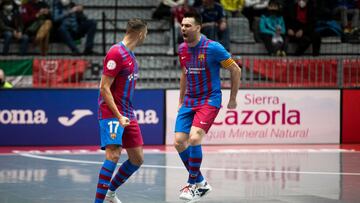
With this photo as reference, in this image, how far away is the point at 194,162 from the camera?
917cm

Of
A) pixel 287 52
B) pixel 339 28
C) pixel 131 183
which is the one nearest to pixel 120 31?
pixel 287 52

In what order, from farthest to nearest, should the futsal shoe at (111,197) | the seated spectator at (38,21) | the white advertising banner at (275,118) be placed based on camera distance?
the seated spectator at (38,21) < the white advertising banner at (275,118) < the futsal shoe at (111,197)

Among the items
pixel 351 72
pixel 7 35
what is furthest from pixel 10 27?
pixel 351 72

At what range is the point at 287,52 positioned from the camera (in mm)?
17844

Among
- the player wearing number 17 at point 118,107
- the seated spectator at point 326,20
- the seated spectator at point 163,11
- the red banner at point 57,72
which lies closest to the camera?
the player wearing number 17 at point 118,107

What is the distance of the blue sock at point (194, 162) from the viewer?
30.1ft

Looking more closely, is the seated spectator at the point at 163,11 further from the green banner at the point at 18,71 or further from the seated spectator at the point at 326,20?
the green banner at the point at 18,71

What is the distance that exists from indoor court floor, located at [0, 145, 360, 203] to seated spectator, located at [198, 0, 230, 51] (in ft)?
10.0

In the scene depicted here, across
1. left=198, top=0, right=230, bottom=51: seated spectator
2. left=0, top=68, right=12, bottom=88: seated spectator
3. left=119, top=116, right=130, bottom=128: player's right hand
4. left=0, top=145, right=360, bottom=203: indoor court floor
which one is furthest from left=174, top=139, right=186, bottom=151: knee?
left=198, top=0, right=230, bottom=51: seated spectator

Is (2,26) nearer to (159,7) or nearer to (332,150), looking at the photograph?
(159,7)

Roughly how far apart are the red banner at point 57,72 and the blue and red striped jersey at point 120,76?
688 centimetres

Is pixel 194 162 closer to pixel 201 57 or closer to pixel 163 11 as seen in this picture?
pixel 201 57

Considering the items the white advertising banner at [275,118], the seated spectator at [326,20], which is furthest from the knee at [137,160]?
the seated spectator at [326,20]

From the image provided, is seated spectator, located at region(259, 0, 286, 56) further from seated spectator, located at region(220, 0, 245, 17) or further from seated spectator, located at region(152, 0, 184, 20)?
seated spectator, located at region(152, 0, 184, 20)
